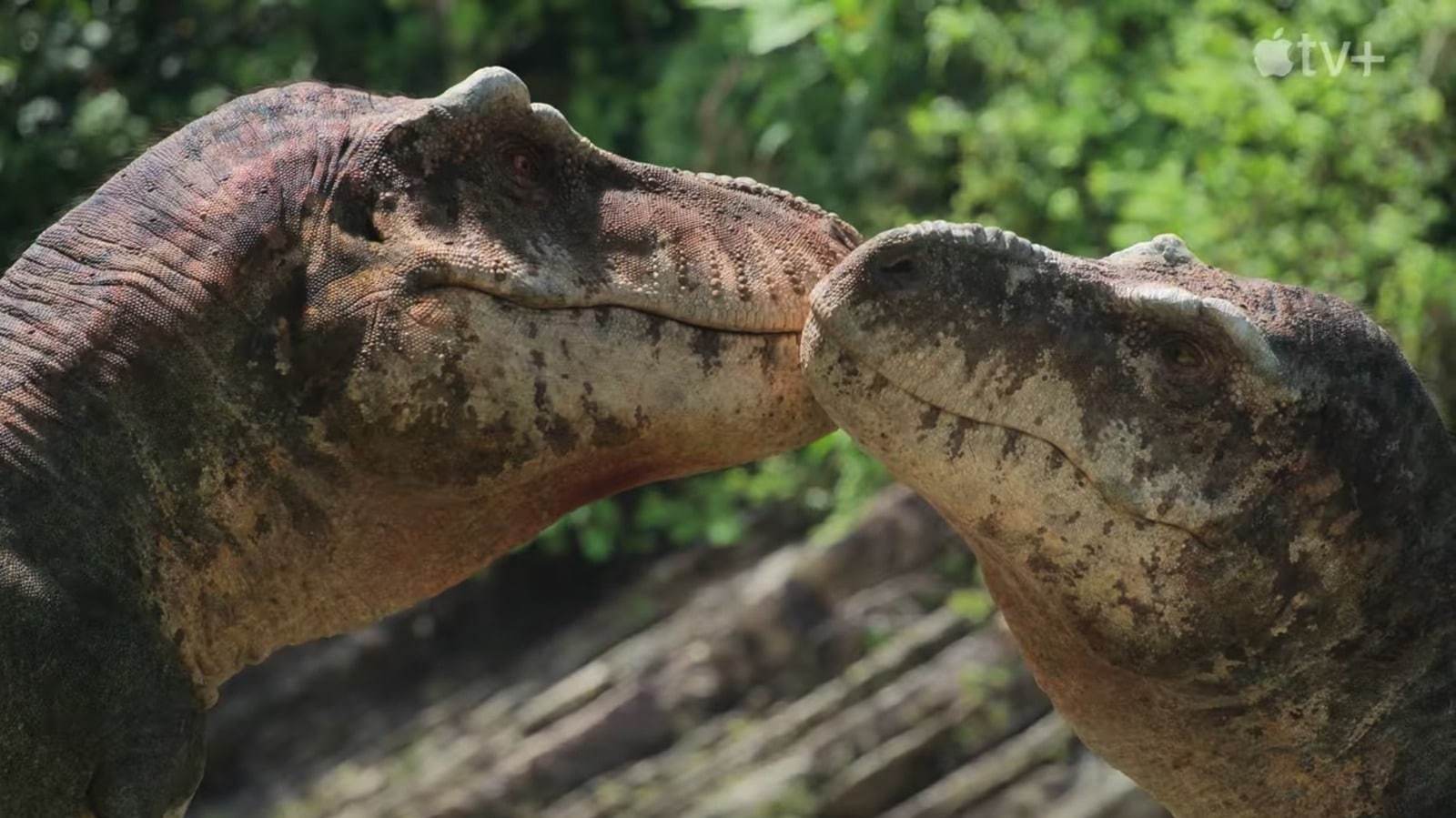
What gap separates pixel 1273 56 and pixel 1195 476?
17.8 ft

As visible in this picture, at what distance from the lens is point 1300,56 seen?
9.30 metres

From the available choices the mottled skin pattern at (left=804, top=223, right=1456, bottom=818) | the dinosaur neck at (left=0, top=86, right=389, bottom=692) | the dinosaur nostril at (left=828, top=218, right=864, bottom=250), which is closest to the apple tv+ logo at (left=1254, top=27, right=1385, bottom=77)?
the dinosaur nostril at (left=828, top=218, right=864, bottom=250)

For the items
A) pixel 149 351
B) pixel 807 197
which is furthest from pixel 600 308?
pixel 807 197

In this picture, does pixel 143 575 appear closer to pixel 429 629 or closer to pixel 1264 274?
pixel 1264 274

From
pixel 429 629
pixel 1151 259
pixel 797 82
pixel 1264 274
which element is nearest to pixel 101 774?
pixel 1151 259

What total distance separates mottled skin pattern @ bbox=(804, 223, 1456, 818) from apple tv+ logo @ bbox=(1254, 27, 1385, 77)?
194 inches

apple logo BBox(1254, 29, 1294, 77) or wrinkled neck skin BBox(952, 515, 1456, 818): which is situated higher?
apple logo BBox(1254, 29, 1294, 77)

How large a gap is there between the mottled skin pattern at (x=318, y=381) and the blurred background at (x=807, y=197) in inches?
198

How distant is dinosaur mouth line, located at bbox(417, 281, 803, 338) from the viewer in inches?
174

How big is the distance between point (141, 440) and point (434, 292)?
578mm

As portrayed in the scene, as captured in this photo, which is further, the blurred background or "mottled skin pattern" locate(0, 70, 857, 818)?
the blurred background

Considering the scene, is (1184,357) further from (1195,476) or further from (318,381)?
(318,381)

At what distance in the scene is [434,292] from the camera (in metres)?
4.40

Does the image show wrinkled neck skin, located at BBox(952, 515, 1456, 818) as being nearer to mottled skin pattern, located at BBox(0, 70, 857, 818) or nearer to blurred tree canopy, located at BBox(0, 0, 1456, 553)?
mottled skin pattern, located at BBox(0, 70, 857, 818)
